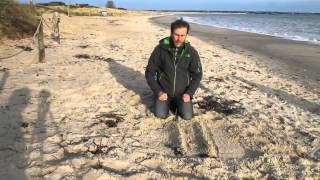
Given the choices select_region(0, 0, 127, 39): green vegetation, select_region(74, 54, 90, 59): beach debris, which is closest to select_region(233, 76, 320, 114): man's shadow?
select_region(74, 54, 90, 59): beach debris

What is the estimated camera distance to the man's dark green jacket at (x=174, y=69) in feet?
18.9

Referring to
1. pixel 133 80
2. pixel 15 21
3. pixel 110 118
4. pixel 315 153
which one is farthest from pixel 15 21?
pixel 315 153

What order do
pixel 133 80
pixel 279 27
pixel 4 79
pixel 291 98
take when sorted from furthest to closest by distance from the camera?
1. pixel 279 27
2. pixel 133 80
3. pixel 4 79
4. pixel 291 98

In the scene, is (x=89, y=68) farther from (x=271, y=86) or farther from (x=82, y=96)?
(x=271, y=86)

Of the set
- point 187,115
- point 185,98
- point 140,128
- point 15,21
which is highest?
point 15,21

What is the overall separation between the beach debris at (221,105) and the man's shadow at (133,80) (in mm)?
915

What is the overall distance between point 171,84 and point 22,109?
87.9 inches

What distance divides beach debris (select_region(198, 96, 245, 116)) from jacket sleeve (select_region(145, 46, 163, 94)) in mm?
1012

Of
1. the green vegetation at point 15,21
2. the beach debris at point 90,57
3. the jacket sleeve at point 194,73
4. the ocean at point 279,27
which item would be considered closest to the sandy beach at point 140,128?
the jacket sleeve at point 194,73

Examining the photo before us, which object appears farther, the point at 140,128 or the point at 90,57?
the point at 90,57

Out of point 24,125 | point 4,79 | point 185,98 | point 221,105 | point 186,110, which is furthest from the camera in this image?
point 4,79

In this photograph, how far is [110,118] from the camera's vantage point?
582 centimetres

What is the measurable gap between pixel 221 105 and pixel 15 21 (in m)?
10.0

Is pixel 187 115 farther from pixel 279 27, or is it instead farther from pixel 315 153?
pixel 279 27
